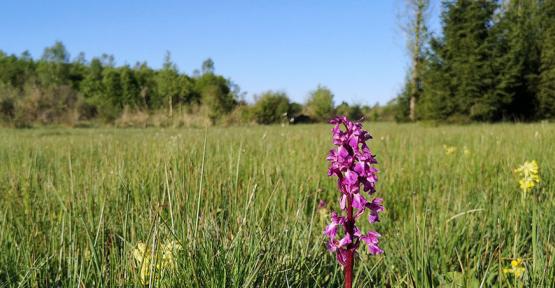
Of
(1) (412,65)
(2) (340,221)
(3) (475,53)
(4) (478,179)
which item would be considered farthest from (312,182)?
(1) (412,65)

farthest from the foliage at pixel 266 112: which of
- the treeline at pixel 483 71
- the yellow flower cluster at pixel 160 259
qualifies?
the treeline at pixel 483 71

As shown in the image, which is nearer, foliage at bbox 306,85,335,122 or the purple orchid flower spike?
the purple orchid flower spike

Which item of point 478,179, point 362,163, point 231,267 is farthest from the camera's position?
point 478,179

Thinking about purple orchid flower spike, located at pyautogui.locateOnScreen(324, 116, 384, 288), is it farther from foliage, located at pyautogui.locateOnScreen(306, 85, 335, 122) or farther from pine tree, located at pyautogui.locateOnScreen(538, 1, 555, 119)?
pine tree, located at pyautogui.locateOnScreen(538, 1, 555, 119)

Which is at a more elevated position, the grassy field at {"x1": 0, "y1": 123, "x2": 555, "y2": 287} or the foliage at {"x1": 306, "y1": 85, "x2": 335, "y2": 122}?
the foliage at {"x1": 306, "y1": 85, "x2": 335, "y2": 122}

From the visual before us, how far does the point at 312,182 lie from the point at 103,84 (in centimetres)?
5469

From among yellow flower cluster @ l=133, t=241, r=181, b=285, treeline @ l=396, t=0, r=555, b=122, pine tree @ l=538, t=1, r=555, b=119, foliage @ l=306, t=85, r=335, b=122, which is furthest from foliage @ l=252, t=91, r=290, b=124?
pine tree @ l=538, t=1, r=555, b=119

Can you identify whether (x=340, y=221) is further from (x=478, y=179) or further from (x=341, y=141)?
(x=478, y=179)

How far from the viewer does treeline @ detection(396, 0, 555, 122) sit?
20875 mm

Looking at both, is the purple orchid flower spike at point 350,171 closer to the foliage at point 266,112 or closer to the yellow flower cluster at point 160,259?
the yellow flower cluster at point 160,259

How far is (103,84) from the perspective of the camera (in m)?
52.7

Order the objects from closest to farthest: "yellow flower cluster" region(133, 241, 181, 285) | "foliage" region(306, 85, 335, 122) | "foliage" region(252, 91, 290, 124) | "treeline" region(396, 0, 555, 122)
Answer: "yellow flower cluster" region(133, 241, 181, 285), "foliage" region(306, 85, 335, 122), "foliage" region(252, 91, 290, 124), "treeline" region(396, 0, 555, 122)

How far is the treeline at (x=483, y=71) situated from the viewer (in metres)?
20.9

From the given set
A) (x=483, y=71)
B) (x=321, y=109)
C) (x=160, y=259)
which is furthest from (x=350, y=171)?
(x=483, y=71)
